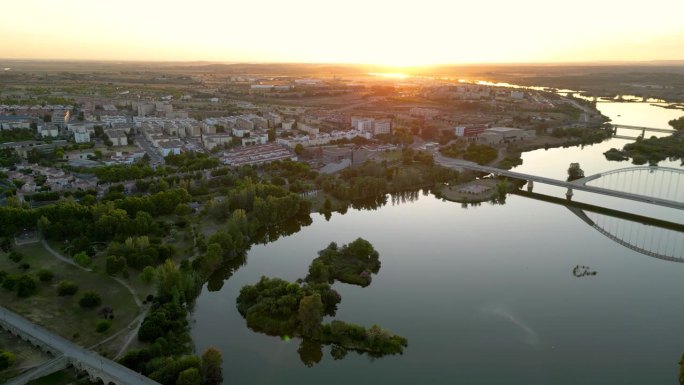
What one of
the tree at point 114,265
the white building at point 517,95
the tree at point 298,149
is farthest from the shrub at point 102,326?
the white building at point 517,95

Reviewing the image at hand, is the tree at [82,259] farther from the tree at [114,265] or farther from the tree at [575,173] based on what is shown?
the tree at [575,173]

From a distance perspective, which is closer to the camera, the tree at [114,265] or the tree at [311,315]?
the tree at [311,315]

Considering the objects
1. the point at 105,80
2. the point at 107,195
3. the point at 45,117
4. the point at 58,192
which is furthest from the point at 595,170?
the point at 105,80

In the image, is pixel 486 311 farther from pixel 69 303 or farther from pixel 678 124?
pixel 678 124

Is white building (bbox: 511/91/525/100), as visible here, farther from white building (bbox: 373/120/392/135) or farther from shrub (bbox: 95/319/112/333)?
shrub (bbox: 95/319/112/333)

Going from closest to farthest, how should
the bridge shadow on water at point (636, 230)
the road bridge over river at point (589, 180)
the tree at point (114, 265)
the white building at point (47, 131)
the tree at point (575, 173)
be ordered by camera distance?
1. the tree at point (114, 265)
2. the bridge shadow on water at point (636, 230)
3. the road bridge over river at point (589, 180)
4. the tree at point (575, 173)
5. the white building at point (47, 131)

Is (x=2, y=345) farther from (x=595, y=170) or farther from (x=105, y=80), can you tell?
(x=105, y=80)
